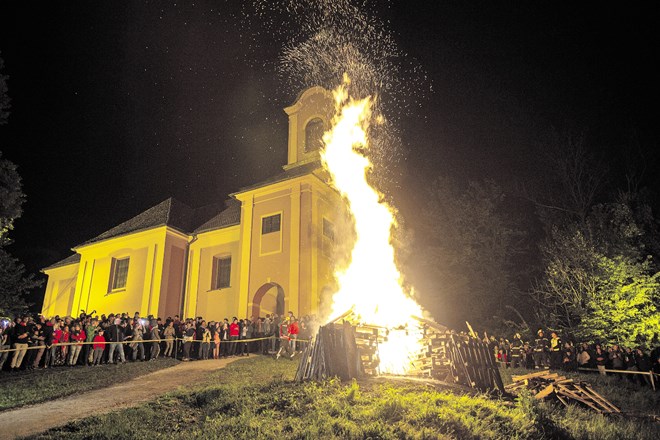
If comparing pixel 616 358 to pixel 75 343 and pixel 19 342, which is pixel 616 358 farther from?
pixel 19 342

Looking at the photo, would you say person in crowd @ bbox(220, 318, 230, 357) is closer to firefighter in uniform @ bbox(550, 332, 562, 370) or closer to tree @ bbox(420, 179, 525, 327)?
firefighter in uniform @ bbox(550, 332, 562, 370)

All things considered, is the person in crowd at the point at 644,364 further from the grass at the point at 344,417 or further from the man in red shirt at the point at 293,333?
the man in red shirt at the point at 293,333

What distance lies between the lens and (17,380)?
44.1ft

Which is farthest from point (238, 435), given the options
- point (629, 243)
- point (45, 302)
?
point (45, 302)

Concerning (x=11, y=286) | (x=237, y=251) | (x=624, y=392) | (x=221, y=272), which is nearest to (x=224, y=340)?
(x=237, y=251)

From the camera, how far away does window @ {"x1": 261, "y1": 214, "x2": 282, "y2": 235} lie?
2712cm

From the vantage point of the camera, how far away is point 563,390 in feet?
42.6

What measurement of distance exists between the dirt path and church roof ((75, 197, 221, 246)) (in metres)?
17.0

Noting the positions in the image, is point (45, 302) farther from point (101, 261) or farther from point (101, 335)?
point (101, 335)

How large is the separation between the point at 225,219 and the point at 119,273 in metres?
8.09

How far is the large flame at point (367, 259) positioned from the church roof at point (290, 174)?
3.53 metres

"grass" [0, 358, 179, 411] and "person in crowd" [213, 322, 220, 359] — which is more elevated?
"person in crowd" [213, 322, 220, 359]

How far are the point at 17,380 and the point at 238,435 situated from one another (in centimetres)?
899

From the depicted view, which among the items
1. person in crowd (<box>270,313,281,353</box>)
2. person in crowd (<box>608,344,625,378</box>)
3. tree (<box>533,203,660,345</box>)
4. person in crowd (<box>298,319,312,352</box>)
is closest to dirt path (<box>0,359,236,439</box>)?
person in crowd (<box>270,313,281,353</box>)
